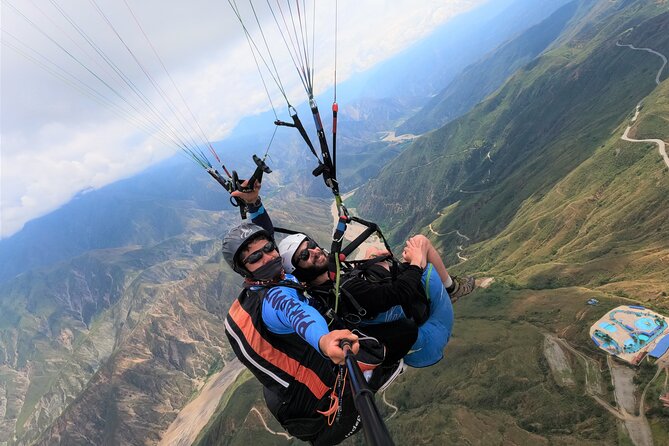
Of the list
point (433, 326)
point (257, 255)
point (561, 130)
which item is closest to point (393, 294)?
point (433, 326)

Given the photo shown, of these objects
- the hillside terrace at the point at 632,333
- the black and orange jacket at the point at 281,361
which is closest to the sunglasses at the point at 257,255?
the black and orange jacket at the point at 281,361

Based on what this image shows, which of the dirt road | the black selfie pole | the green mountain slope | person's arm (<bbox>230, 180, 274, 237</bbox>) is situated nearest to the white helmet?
person's arm (<bbox>230, 180, 274, 237</bbox>)

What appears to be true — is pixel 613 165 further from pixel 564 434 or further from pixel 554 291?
pixel 564 434


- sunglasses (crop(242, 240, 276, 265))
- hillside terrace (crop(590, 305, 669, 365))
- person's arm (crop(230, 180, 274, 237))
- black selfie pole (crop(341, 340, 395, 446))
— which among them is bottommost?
hillside terrace (crop(590, 305, 669, 365))

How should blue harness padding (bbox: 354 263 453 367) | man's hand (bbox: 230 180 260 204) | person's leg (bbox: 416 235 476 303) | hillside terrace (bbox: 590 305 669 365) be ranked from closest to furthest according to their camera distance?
1. blue harness padding (bbox: 354 263 453 367)
2. person's leg (bbox: 416 235 476 303)
3. man's hand (bbox: 230 180 260 204)
4. hillside terrace (bbox: 590 305 669 365)

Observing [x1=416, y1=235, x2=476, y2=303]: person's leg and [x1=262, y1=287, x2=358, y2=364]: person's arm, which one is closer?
[x1=262, y1=287, x2=358, y2=364]: person's arm

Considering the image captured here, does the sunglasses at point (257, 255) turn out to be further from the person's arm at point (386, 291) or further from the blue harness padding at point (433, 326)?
the blue harness padding at point (433, 326)

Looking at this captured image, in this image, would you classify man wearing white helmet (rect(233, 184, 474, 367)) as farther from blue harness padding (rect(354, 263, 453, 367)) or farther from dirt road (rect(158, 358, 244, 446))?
dirt road (rect(158, 358, 244, 446))
